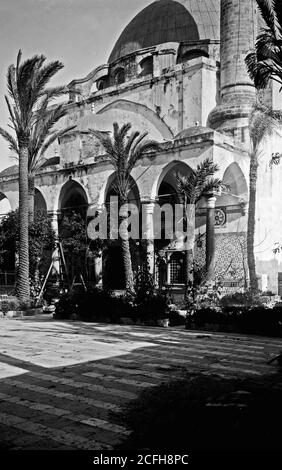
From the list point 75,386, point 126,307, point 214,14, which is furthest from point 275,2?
point 214,14

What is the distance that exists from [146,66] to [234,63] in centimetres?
684

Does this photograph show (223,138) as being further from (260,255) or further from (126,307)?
(126,307)

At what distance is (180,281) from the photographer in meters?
20.8

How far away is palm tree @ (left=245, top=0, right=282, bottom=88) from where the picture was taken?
286 inches

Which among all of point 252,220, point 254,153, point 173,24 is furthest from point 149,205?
point 173,24

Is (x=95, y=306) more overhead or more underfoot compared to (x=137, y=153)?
more underfoot

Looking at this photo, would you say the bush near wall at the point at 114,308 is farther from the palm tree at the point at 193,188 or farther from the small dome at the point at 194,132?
the small dome at the point at 194,132

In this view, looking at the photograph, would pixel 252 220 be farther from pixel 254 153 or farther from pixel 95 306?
pixel 95 306

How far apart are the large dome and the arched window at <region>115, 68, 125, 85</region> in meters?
1.22

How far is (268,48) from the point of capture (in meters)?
8.22

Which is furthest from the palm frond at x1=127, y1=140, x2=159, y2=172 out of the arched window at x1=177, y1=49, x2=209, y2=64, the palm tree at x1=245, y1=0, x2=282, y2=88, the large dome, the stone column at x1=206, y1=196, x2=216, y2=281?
the large dome

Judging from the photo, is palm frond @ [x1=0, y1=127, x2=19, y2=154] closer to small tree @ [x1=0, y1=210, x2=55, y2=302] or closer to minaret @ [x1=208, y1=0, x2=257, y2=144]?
small tree @ [x1=0, y1=210, x2=55, y2=302]

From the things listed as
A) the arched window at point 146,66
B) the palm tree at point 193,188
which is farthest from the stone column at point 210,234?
the arched window at point 146,66

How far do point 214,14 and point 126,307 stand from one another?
73.2 ft
